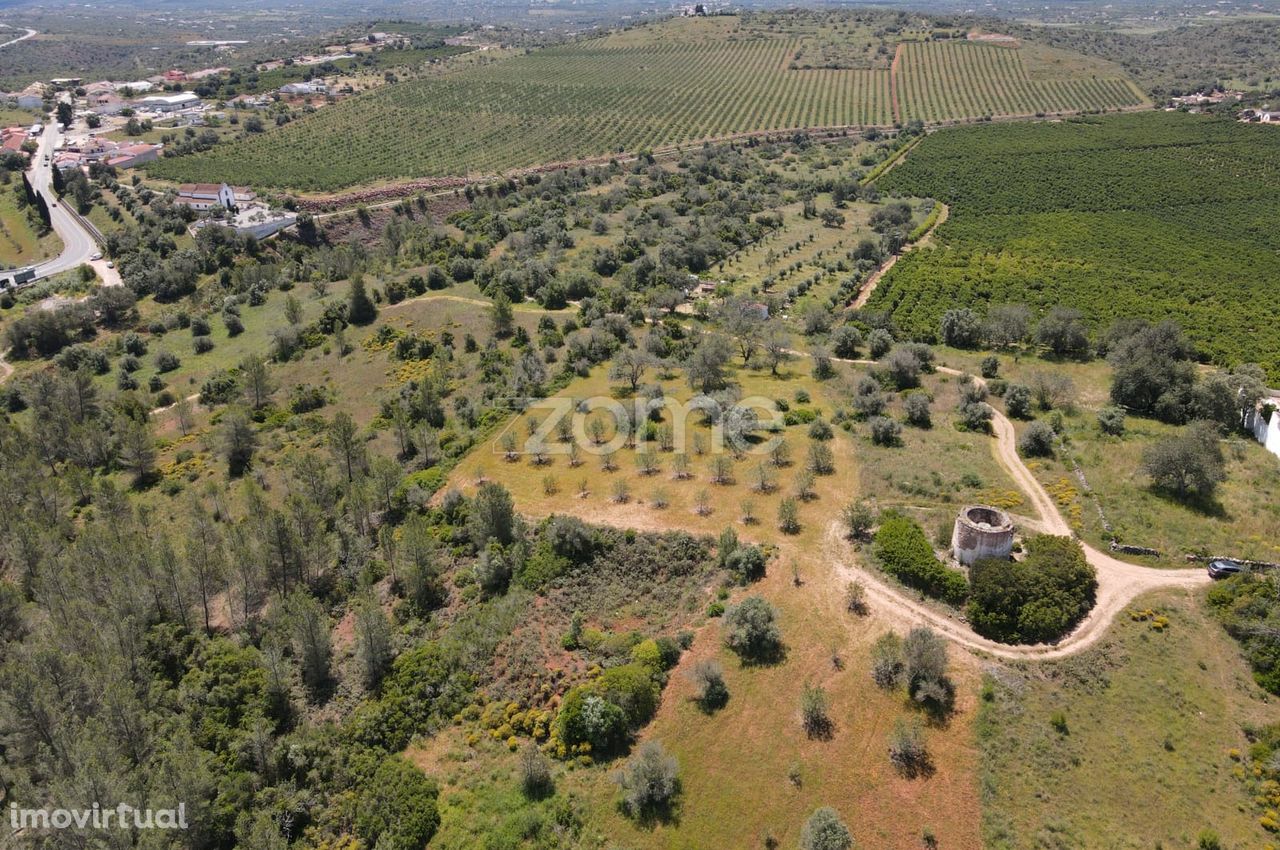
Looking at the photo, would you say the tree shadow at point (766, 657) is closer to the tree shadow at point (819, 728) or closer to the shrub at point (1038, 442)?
the tree shadow at point (819, 728)

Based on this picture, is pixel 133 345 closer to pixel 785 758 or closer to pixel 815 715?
pixel 785 758

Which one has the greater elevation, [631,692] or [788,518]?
[788,518]

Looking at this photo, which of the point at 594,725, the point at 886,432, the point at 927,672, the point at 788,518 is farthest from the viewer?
the point at 886,432

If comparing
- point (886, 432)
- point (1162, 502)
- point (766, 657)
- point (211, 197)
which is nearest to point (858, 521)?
point (766, 657)

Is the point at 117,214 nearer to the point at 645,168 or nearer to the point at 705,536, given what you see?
the point at 645,168

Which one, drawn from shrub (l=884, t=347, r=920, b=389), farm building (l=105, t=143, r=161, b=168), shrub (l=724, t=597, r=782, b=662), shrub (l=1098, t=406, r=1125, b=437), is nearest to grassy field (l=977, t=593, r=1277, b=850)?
shrub (l=724, t=597, r=782, b=662)
